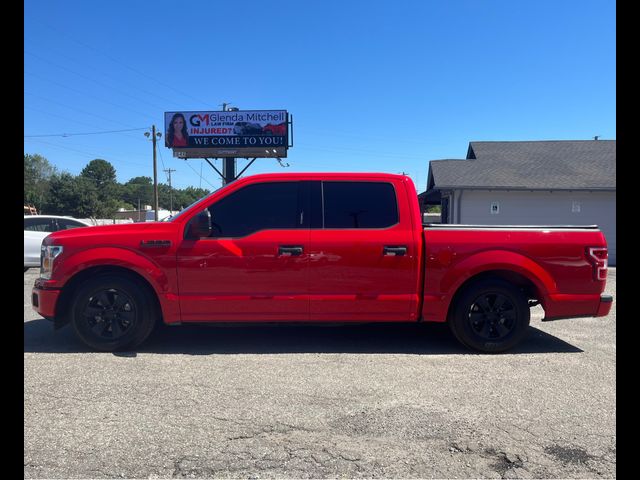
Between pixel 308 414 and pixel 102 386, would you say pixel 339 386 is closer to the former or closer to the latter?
pixel 308 414

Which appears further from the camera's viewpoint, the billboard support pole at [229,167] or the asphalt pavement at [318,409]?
the billboard support pole at [229,167]

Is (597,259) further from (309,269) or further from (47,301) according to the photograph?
(47,301)

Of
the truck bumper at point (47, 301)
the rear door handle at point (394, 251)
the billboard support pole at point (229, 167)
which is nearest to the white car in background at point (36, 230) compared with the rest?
the truck bumper at point (47, 301)

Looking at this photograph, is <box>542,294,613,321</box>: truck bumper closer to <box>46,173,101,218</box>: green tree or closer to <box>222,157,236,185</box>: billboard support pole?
<box>222,157,236,185</box>: billboard support pole

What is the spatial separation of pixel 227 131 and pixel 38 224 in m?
18.7

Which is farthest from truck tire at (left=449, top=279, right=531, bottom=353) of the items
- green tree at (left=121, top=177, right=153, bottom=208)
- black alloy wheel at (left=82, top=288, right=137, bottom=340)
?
green tree at (left=121, top=177, right=153, bottom=208)

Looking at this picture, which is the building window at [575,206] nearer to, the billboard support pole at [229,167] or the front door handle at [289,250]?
the front door handle at [289,250]

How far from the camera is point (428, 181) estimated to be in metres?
20.5

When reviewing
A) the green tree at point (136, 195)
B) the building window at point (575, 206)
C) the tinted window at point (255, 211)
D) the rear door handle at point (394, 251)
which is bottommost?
the rear door handle at point (394, 251)

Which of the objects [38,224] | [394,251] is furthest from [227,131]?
[394,251]

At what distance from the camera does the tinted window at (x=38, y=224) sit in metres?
12.3

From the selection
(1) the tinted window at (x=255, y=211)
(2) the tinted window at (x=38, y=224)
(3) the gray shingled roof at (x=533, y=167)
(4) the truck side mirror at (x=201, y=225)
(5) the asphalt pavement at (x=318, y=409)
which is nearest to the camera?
(5) the asphalt pavement at (x=318, y=409)

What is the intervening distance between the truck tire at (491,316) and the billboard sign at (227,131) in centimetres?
2603
